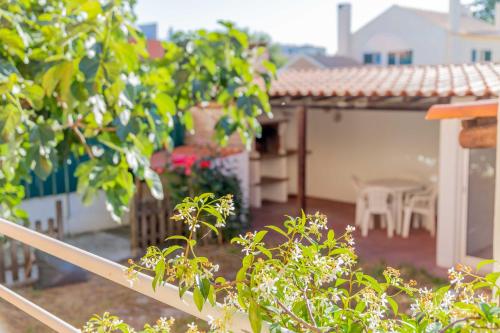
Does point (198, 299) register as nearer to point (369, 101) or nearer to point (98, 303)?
point (98, 303)

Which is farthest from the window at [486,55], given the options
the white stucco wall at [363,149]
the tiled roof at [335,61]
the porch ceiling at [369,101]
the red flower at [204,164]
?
the red flower at [204,164]

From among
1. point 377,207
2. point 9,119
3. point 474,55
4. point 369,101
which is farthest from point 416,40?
point 9,119

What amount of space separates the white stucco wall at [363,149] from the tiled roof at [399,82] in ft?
3.56

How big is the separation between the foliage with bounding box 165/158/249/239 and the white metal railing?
7376 millimetres

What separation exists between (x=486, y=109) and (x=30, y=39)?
11.1 ft

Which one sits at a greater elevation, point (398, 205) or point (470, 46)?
point (470, 46)

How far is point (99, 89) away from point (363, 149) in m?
9.82

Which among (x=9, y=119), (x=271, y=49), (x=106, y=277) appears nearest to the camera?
(x=106, y=277)

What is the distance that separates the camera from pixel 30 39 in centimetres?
486

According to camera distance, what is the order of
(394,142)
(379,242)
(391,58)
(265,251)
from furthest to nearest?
(391,58)
(394,142)
(379,242)
(265,251)

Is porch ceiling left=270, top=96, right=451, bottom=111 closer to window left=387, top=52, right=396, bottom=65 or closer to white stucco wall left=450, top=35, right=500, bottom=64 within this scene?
white stucco wall left=450, top=35, right=500, bottom=64

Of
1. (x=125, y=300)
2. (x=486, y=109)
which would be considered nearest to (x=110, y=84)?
(x=486, y=109)

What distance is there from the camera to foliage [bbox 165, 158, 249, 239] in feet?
32.8

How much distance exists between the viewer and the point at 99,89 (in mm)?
4688
